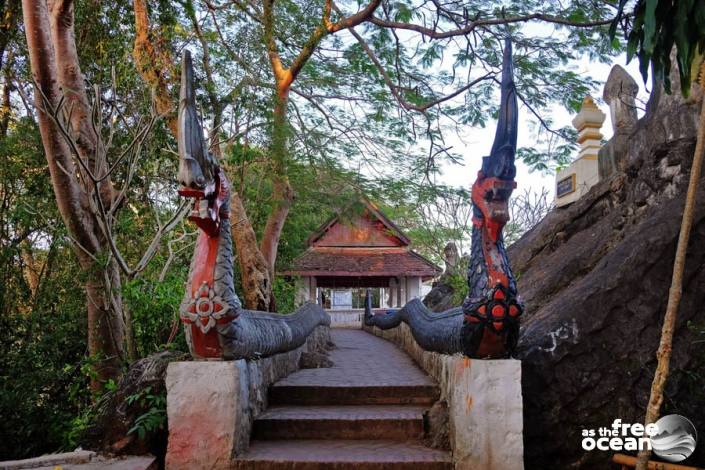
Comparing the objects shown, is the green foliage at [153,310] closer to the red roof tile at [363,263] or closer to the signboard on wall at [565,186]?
the signboard on wall at [565,186]

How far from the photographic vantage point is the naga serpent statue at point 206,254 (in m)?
3.34

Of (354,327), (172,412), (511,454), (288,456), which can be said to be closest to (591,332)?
(511,454)

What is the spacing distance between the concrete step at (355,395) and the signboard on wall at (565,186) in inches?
223

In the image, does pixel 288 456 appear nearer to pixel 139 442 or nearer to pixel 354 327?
pixel 139 442

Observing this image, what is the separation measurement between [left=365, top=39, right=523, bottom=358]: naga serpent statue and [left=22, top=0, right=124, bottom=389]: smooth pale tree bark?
3.54 meters

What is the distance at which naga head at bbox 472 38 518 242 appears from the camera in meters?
3.39

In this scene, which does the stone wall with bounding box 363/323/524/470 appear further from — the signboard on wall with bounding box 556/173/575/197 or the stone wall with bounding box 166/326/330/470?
the signboard on wall with bounding box 556/173/575/197

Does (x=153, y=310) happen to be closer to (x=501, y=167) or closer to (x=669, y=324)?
(x=501, y=167)

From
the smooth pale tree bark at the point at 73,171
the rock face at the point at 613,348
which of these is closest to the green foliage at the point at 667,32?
the rock face at the point at 613,348

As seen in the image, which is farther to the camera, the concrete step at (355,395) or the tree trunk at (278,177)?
the tree trunk at (278,177)

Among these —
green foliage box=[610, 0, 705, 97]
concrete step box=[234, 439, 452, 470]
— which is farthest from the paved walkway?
green foliage box=[610, 0, 705, 97]

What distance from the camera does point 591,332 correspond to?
159 inches

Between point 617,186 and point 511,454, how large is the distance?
4892mm

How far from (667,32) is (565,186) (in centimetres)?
679
